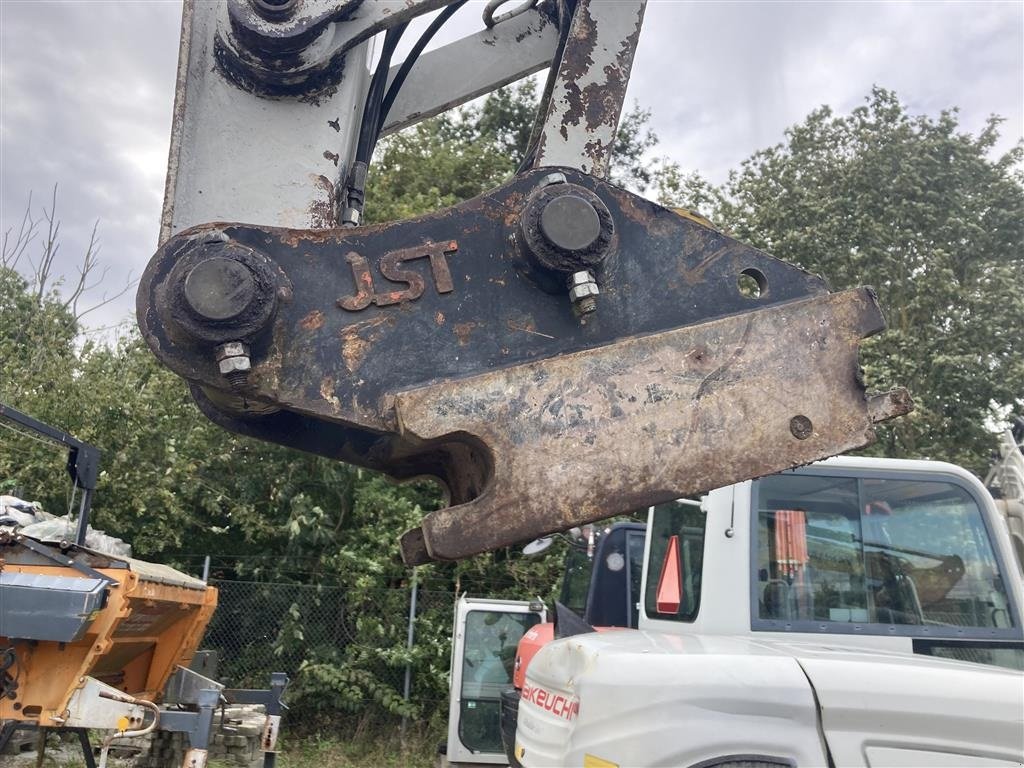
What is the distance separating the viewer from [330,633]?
1098cm

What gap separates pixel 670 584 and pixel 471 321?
8.59 feet

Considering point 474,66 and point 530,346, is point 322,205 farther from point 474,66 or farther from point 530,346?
point 474,66

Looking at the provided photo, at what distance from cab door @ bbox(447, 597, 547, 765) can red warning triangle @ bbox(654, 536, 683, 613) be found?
4.29 meters

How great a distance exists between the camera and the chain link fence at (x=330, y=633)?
10648 mm

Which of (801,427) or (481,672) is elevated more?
(801,427)

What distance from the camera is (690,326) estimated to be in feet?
6.70

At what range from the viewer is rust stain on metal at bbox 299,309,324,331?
194 centimetres

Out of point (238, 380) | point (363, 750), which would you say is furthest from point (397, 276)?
point (363, 750)


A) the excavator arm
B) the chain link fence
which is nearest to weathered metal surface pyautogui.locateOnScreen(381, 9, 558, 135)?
the excavator arm

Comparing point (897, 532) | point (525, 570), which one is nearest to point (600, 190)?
point (897, 532)

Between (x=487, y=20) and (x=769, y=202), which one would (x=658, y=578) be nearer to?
(x=487, y=20)

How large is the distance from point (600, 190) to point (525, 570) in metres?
9.81

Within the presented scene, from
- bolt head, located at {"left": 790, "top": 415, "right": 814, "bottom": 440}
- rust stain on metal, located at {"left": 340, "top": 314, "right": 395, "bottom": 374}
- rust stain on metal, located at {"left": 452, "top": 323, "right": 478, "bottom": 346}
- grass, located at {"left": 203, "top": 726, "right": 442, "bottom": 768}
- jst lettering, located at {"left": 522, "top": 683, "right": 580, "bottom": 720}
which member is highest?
rust stain on metal, located at {"left": 452, "top": 323, "right": 478, "bottom": 346}

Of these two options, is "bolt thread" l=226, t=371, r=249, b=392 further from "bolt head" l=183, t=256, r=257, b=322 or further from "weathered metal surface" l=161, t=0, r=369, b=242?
"weathered metal surface" l=161, t=0, r=369, b=242
